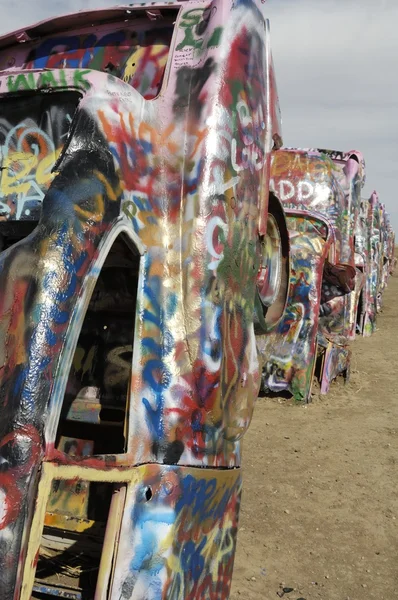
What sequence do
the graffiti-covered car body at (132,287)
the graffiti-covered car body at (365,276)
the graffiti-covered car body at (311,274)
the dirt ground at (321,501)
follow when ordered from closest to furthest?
1. the graffiti-covered car body at (132,287)
2. the dirt ground at (321,501)
3. the graffiti-covered car body at (311,274)
4. the graffiti-covered car body at (365,276)

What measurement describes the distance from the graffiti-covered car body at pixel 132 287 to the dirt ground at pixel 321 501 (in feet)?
4.58

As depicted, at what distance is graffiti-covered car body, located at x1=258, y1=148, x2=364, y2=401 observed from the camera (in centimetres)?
843

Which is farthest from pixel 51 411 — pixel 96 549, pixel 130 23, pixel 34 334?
pixel 130 23

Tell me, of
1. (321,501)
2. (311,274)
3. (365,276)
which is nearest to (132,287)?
(321,501)

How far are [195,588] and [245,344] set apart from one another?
1078 mm

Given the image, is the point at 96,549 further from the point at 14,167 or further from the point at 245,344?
the point at 14,167

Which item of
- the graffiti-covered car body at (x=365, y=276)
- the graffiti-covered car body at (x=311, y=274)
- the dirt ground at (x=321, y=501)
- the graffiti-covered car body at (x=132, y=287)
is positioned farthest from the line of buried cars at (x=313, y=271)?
the graffiti-covered car body at (x=132, y=287)

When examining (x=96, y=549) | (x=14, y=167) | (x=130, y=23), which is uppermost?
(x=130, y=23)

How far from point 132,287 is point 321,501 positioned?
2994mm

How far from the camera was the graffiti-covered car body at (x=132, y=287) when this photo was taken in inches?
84.8

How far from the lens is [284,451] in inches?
267

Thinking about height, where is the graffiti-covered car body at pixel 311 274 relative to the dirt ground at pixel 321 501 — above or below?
above

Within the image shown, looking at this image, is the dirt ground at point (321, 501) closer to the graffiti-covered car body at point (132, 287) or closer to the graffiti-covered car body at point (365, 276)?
the graffiti-covered car body at point (132, 287)

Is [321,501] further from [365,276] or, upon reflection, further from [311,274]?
[365,276]
